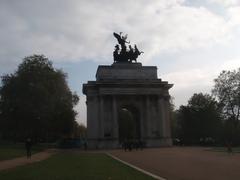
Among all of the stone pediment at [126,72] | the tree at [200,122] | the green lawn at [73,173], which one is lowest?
the green lawn at [73,173]

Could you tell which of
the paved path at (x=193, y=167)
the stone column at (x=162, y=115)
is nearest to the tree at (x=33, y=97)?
the stone column at (x=162, y=115)

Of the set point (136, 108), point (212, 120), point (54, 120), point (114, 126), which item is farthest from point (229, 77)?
point (54, 120)

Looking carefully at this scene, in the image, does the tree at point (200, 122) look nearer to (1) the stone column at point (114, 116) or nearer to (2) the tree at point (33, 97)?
(1) the stone column at point (114, 116)

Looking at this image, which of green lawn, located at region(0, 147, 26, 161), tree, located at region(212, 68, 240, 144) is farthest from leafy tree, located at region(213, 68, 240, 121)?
green lawn, located at region(0, 147, 26, 161)

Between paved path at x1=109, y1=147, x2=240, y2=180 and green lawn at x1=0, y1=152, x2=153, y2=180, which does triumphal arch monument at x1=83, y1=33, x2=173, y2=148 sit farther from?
green lawn at x1=0, y1=152, x2=153, y2=180

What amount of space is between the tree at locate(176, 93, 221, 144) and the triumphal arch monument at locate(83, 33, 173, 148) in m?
15.6

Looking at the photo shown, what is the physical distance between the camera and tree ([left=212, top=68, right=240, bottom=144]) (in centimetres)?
8219

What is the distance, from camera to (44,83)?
7094 cm

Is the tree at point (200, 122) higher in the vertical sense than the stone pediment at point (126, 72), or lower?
lower

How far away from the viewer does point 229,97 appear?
273 ft

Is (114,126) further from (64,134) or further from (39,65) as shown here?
(64,134)

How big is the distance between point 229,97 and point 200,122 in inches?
354

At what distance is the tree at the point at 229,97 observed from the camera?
82.2 m

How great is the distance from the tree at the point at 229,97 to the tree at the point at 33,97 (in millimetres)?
28765
